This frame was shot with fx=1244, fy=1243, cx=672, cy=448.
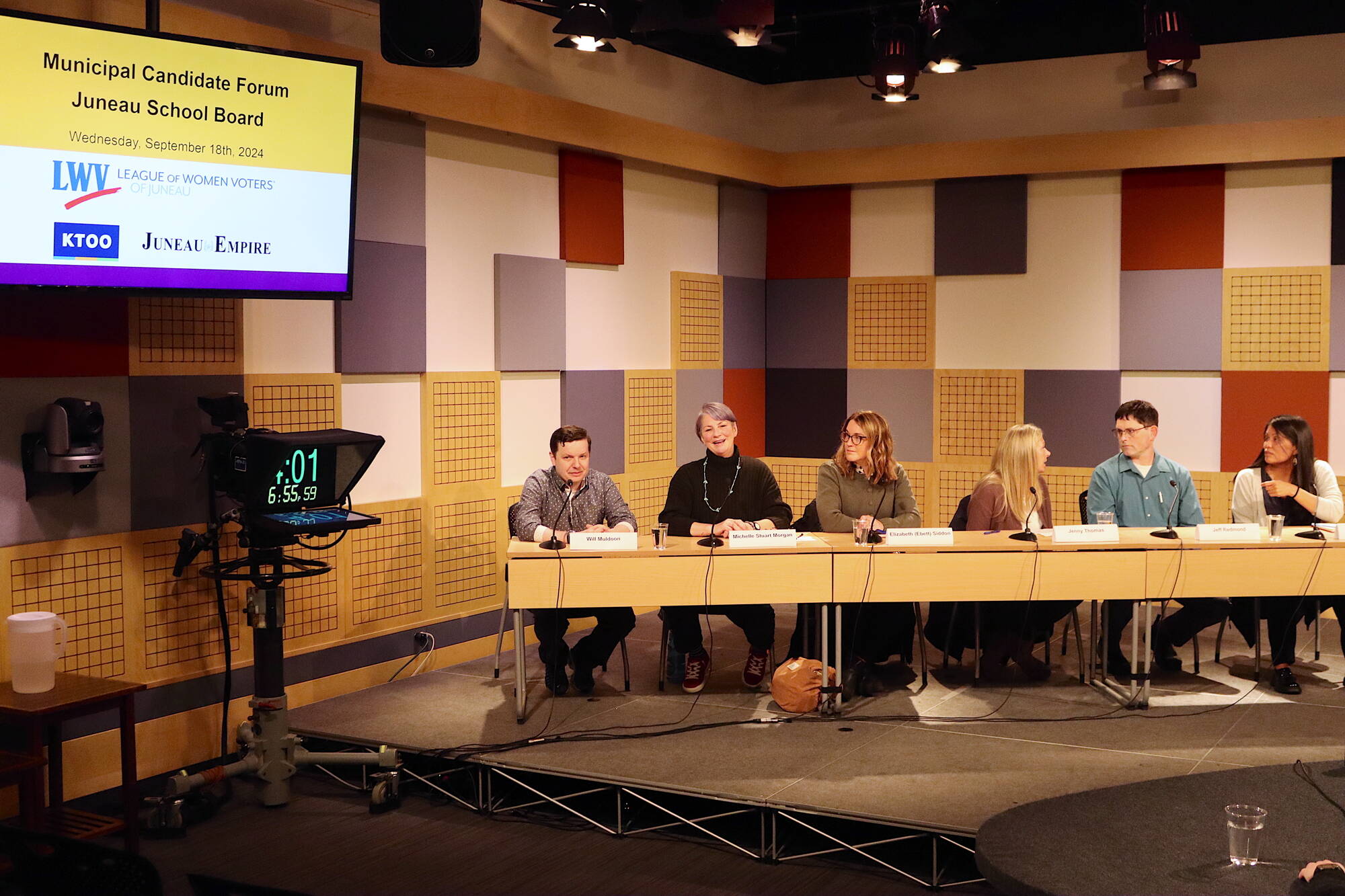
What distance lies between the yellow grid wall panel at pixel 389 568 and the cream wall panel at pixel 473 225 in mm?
756

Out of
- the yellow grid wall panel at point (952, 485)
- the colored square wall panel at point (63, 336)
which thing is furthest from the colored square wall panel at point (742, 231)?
the colored square wall panel at point (63, 336)

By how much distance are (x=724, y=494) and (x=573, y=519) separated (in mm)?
727

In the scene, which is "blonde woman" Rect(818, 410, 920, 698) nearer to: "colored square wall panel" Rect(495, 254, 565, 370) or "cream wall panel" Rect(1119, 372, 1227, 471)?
"colored square wall panel" Rect(495, 254, 565, 370)

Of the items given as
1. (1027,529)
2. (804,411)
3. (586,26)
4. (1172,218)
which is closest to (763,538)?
(1027,529)

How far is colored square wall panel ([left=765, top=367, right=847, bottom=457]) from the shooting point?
810 centimetres

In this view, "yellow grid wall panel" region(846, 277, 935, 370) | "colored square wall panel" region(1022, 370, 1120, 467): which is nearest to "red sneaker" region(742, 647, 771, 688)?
"colored square wall panel" region(1022, 370, 1120, 467)

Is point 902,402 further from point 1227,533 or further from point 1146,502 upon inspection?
point 1227,533

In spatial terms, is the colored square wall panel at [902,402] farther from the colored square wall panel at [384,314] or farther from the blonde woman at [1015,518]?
the colored square wall panel at [384,314]

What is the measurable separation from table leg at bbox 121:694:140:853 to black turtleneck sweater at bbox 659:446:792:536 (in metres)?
2.40

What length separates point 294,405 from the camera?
16.9ft

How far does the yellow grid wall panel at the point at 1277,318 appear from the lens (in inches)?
275

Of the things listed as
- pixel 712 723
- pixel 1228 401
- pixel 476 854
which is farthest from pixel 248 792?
pixel 1228 401

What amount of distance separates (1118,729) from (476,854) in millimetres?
2457

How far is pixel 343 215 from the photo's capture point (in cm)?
483
